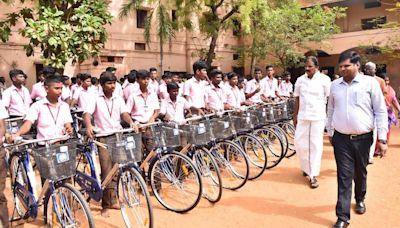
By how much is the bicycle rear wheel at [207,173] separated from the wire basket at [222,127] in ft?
1.25

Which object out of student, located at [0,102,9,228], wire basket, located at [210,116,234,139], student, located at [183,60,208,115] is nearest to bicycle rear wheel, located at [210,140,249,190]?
wire basket, located at [210,116,234,139]

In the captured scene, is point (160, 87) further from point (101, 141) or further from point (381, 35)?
point (381, 35)

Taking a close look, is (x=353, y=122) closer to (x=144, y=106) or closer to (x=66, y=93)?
(x=144, y=106)

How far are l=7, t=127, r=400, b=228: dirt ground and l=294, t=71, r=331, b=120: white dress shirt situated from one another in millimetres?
1136

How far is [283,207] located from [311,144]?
1.42 metres

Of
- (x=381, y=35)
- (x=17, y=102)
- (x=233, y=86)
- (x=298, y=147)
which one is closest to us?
(x=298, y=147)

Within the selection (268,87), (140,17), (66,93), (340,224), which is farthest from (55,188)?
(140,17)

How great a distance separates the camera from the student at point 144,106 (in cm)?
528

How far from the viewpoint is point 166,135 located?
4.80 meters

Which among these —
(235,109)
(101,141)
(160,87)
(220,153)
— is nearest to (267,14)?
(160,87)

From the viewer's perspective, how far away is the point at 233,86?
24.8 feet

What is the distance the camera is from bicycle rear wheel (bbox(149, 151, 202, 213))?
476cm

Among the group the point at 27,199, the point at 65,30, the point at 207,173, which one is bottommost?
the point at 27,199

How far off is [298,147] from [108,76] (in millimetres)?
3325
